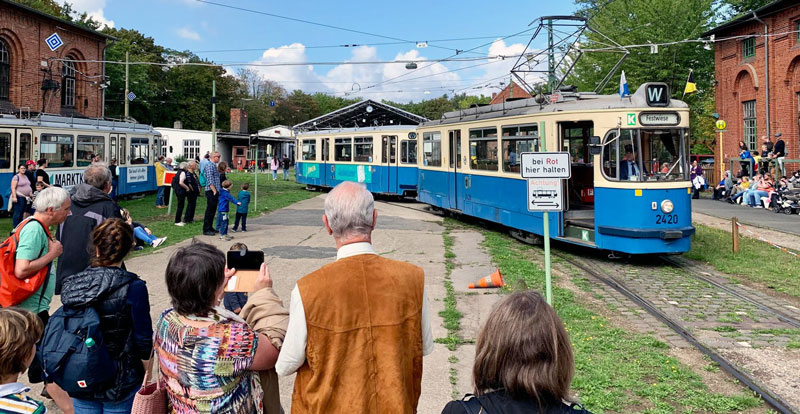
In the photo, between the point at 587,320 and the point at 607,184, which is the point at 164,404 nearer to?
the point at 587,320

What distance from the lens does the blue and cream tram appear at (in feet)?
37.2

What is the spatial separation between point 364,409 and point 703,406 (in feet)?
Answer: 12.1

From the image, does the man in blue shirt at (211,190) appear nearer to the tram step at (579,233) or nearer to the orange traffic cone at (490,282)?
the orange traffic cone at (490,282)

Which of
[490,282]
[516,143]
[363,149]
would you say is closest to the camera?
[490,282]

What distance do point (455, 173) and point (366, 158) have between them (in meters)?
11.5

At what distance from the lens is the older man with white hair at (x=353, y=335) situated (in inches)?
106

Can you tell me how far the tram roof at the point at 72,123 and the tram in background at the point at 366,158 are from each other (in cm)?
832

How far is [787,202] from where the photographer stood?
2184 cm

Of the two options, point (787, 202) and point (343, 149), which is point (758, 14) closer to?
point (787, 202)

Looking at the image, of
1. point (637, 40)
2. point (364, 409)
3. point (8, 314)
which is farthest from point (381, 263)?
point (637, 40)

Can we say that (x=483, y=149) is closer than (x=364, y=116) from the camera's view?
Yes

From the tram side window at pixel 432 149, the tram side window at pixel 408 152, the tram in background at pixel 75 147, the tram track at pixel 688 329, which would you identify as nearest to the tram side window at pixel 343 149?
the tram side window at pixel 408 152

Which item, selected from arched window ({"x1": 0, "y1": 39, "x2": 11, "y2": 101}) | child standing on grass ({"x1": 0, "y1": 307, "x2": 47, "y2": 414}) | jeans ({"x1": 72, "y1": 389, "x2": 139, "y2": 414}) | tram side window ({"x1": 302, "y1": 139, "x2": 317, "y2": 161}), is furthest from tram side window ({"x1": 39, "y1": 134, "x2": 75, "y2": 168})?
child standing on grass ({"x1": 0, "y1": 307, "x2": 47, "y2": 414})

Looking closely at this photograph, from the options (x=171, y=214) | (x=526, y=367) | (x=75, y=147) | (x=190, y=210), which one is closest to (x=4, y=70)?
(x=75, y=147)
